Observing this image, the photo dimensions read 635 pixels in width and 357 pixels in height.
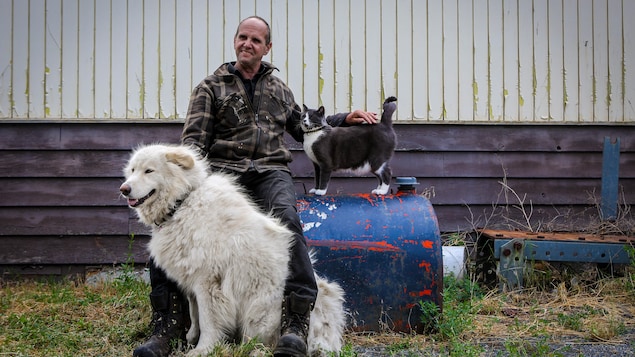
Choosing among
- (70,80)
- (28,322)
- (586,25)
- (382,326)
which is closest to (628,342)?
(382,326)

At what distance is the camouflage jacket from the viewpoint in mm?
3771

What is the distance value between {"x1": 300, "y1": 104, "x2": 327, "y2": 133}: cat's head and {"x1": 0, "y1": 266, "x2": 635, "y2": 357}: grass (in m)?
1.44

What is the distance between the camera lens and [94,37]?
565cm

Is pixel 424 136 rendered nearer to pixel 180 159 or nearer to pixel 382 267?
pixel 382 267

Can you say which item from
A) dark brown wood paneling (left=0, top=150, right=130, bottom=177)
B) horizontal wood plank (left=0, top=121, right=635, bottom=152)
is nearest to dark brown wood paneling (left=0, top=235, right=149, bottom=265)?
dark brown wood paneling (left=0, top=150, right=130, bottom=177)

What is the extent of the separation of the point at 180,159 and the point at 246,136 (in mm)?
661

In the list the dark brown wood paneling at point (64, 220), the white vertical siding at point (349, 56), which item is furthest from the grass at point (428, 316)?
the white vertical siding at point (349, 56)

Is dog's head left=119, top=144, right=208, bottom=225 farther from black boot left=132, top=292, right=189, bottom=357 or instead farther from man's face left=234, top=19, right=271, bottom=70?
man's face left=234, top=19, right=271, bottom=70

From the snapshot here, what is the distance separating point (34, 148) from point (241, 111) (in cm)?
281

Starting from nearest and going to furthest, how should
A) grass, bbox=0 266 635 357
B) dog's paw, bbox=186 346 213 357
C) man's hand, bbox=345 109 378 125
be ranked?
dog's paw, bbox=186 346 213 357
grass, bbox=0 266 635 357
man's hand, bbox=345 109 378 125

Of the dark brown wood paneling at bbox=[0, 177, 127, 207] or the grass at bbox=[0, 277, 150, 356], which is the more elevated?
the dark brown wood paneling at bbox=[0, 177, 127, 207]

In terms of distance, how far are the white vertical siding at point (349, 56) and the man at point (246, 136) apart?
1790 millimetres

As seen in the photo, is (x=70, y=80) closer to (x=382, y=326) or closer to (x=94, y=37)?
(x=94, y=37)

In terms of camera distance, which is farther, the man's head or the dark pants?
the man's head
